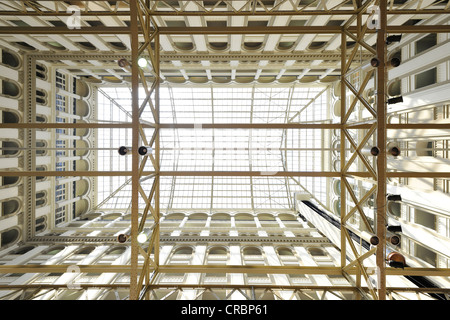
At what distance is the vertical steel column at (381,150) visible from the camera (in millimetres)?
6547

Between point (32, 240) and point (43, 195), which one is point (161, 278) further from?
point (43, 195)

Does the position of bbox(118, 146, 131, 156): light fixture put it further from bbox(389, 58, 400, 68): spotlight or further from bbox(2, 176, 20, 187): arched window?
bbox(2, 176, 20, 187): arched window

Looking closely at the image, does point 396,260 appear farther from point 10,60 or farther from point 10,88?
point 10,60

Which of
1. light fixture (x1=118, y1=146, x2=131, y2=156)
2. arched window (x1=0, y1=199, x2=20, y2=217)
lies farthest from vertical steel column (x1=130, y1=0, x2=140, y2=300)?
arched window (x1=0, y1=199, x2=20, y2=217)

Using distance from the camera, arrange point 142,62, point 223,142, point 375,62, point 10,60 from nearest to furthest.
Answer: point 375,62, point 142,62, point 10,60, point 223,142

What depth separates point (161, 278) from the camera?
14148mm

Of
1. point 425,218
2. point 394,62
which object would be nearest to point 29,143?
point 394,62

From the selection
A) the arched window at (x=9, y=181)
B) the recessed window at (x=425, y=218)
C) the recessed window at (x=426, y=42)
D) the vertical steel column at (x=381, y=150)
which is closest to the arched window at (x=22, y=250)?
the arched window at (x=9, y=181)

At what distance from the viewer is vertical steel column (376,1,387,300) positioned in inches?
258

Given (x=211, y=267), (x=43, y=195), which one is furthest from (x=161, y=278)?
(x=43, y=195)

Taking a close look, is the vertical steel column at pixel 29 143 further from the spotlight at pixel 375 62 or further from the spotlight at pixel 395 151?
the spotlight at pixel 395 151

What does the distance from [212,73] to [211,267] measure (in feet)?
58.3

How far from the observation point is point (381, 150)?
6.68 metres
